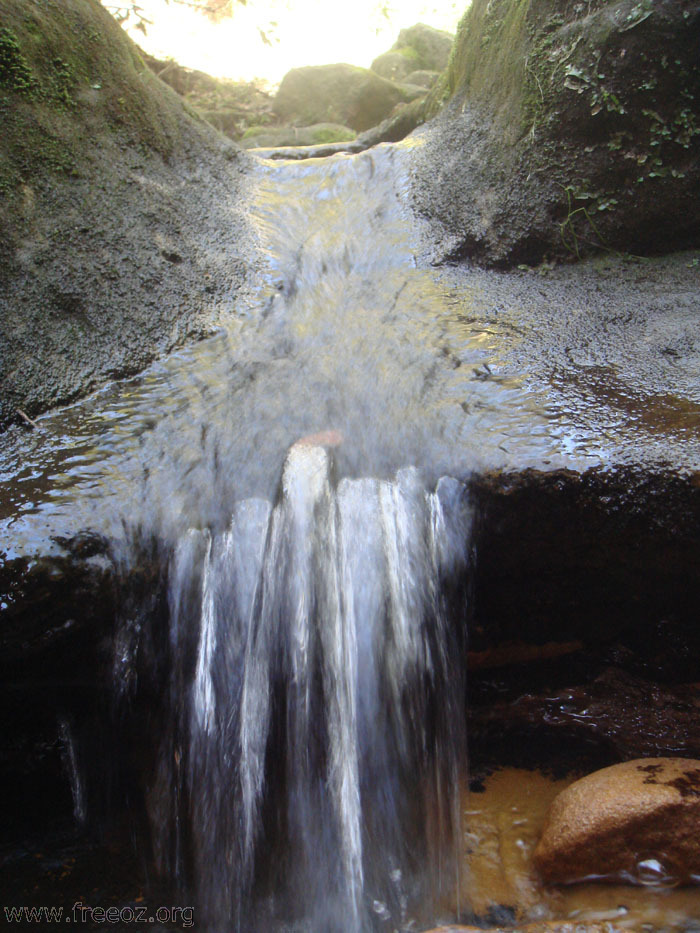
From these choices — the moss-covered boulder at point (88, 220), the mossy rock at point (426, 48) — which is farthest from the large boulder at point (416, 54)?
the moss-covered boulder at point (88, 220)

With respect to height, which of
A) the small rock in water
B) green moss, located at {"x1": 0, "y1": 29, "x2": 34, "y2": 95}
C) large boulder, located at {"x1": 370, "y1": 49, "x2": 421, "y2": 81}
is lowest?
the small rock in water

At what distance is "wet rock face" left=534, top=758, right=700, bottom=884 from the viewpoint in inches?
77.0

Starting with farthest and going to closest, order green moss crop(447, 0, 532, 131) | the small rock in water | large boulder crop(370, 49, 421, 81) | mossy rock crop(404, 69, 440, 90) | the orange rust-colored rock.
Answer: large boulder crop(370, 49, 421, 81) < mossy rock crop(404, 69, 440, 90) < green moss crop(447, 0, 532, 131) < the small rock in water < the orange rust-colored rock

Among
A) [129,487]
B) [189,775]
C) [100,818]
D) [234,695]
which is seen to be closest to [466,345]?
[129,487]

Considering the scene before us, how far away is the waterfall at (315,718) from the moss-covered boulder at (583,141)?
7.67 feet

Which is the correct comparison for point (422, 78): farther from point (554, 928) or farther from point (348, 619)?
point (554, 928)

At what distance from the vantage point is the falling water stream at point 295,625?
2.11 m

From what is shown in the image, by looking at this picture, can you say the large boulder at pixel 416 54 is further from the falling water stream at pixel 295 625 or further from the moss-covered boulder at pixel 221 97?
the falling water stream at pixel 295 625

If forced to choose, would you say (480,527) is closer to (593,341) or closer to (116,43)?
(593,341)

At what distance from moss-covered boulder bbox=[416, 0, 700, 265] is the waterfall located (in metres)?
2.34

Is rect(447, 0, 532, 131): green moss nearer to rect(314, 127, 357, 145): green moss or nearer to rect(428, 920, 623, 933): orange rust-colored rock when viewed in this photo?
rect(314, 127, 357, 145): green moss

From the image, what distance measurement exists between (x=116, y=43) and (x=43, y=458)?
318cm

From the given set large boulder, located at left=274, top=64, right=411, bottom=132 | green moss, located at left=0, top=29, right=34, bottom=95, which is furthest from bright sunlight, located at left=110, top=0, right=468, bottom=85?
green moss, located at left=0, top=29, right=34, bottom=95

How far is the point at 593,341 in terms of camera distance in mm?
2963
